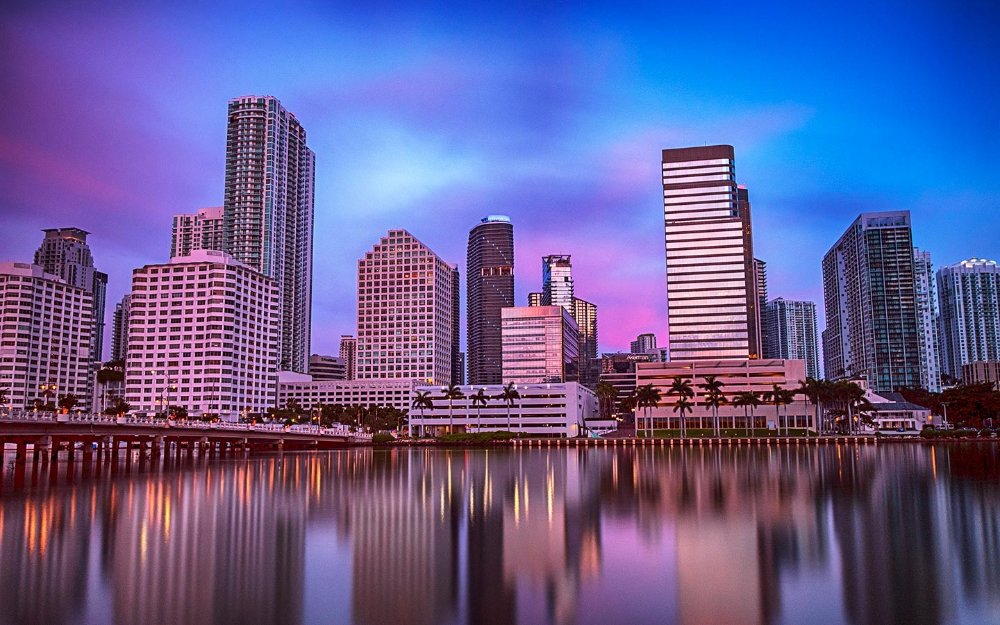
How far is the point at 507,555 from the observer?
32.0m

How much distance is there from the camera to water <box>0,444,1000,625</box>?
915 inches

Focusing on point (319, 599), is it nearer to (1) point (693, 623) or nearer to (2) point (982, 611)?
(1) point (693, 623)

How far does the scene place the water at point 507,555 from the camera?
23250mm

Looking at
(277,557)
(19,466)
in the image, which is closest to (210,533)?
(277,557)

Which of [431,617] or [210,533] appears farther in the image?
[210,533]

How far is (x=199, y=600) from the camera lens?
2411 centimetres

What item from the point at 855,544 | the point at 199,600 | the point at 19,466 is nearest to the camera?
the point at 199,600

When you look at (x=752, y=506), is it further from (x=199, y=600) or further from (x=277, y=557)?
(x=199, y=600)

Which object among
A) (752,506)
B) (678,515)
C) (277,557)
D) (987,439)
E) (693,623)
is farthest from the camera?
(987,439)

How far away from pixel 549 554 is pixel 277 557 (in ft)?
37.4

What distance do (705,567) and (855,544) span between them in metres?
9.46

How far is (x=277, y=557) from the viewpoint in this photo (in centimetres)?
3172

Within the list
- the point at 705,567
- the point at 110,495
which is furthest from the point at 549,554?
the point at 110,495

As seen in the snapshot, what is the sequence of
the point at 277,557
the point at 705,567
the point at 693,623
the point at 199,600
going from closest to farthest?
the point at 693,623
the point at 199,600
the point at 705,567
the point at 277,557
